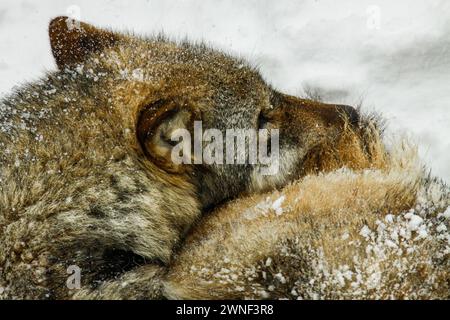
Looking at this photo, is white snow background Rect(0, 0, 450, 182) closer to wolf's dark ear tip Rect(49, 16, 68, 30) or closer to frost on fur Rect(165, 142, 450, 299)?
wolf's dark ear tip Rect(49, 16, 68, 30)

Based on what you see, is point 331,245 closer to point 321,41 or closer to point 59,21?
point 59,21

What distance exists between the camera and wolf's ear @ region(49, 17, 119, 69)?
382 centimetres

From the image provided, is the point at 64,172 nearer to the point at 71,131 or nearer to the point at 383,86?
the point at 71,131

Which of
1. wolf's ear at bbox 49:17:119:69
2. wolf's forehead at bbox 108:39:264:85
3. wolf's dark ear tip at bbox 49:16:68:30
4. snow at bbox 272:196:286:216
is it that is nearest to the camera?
snow at bbox 272:196:286:216

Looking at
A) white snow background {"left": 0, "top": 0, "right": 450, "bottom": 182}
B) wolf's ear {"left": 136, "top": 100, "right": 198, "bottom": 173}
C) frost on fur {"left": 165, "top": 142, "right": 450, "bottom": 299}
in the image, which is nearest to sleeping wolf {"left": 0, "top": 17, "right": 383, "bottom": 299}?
wolf's ear {"left": 136, "top": 100, "right": 198, "bottom": 173}

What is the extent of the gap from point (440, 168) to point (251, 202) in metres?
1.98

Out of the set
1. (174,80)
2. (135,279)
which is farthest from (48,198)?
(174,80)

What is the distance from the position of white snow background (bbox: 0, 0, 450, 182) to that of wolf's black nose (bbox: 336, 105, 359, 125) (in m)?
0.71

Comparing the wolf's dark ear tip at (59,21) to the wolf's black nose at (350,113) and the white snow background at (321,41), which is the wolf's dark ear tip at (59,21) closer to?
the white snow background at (321,41)

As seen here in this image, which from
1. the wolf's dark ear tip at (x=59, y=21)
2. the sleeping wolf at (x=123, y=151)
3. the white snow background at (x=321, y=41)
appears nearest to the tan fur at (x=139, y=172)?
the sleeping wolf at (x=123, y=151)

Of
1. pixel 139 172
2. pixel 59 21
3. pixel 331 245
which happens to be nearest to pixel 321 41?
pixel 59 21

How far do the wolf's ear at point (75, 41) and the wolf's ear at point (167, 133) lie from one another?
2.51 ft

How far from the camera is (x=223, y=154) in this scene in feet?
11.9
